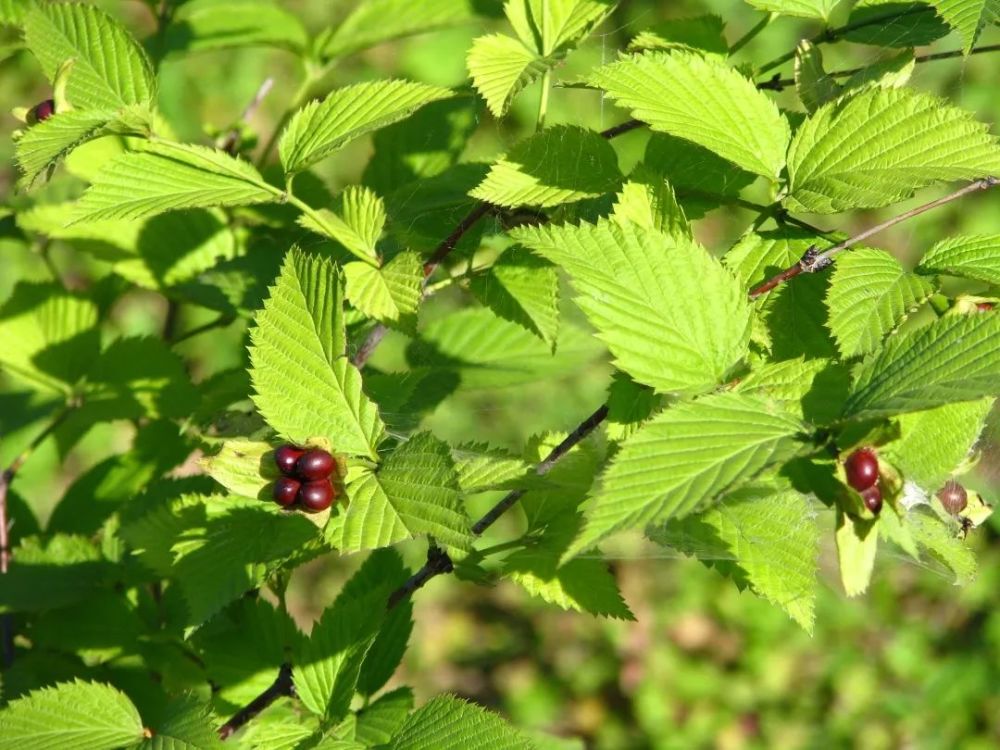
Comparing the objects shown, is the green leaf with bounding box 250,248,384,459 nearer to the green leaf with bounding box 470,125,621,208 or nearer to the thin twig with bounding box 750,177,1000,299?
the green leaf with bounding box 470,125,621,208

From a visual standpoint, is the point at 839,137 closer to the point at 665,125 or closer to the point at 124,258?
the point at 665,125

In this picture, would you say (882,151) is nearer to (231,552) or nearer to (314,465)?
(314,465)

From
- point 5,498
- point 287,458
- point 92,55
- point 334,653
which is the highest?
point 92,55

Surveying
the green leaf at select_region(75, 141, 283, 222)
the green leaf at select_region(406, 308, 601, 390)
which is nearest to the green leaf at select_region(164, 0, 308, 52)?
the green leaf at select_region(406, 308, 601, 390)

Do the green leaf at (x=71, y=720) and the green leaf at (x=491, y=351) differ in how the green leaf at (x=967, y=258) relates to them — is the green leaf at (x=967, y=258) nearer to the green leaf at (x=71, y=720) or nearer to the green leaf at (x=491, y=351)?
the green leaf at (x=491, y=351)

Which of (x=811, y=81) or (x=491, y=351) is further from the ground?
(x=811, y=81)

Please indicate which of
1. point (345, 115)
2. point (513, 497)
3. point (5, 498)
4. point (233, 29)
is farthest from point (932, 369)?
point (5, 498)

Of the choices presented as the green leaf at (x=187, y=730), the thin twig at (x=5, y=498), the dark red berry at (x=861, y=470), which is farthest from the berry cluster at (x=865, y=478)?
the thin twig at (x=5, y=498)
